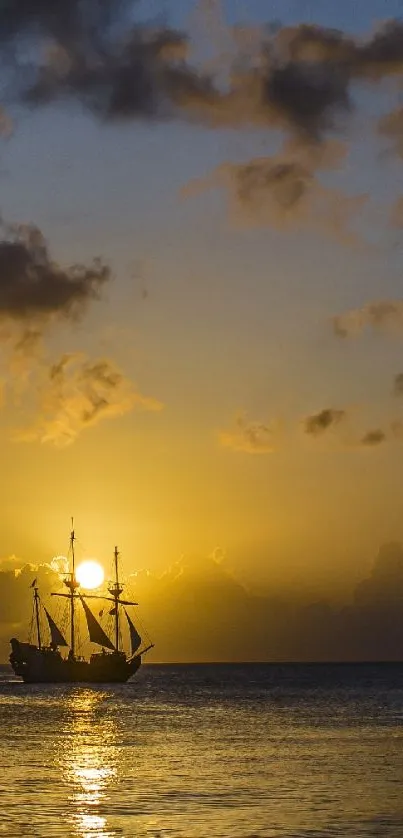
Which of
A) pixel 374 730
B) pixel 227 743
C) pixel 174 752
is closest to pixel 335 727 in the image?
pixel 374 730

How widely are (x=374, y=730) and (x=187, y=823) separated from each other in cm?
5399

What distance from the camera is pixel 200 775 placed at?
56.3 metres

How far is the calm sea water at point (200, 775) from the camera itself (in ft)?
131

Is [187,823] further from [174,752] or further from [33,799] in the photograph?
[174,752]

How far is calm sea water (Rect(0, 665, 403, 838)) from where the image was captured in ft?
131

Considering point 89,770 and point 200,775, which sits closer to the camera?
point 200,775

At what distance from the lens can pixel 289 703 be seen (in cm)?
14550

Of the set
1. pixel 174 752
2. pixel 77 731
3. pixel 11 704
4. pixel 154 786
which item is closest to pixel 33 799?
pixel 154 786

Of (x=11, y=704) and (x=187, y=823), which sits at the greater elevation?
(x=11, y=704)

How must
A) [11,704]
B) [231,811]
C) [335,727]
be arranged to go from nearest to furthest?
[231,811] → [335,727] → [11,704]

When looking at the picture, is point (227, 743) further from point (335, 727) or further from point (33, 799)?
point (33, 799)

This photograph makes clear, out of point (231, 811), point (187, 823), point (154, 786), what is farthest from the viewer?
point (154, 786)

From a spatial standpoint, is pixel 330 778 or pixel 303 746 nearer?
pixel 330 778

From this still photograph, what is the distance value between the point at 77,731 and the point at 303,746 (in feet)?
69.4
